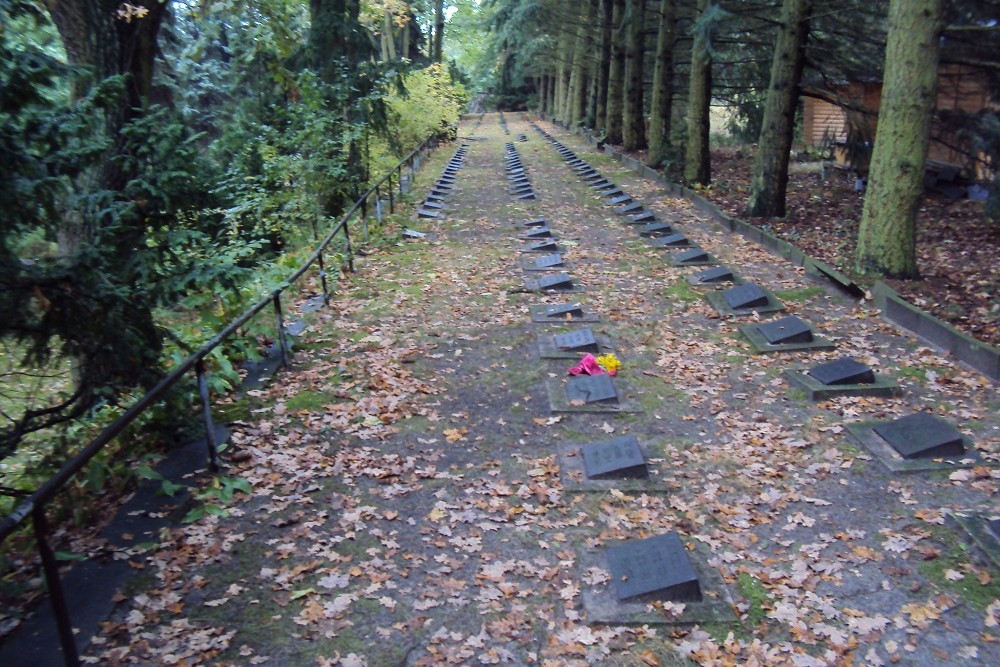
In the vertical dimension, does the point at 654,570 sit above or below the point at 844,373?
below

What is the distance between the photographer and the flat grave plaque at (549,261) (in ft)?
41.3

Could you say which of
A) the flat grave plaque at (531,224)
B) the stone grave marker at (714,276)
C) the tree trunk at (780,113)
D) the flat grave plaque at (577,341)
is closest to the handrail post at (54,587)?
the flat grave plaque at (577,341)

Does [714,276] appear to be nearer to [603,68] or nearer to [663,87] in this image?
[663,87]

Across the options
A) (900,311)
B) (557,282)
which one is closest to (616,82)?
(557,282)

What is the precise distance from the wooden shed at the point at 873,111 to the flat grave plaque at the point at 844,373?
751cm

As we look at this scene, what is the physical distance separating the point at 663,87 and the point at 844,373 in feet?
51.5

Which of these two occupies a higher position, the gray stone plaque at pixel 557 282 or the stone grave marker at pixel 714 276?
the stone grave marker at pixel 714 276

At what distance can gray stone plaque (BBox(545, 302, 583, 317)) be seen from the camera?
394 inches

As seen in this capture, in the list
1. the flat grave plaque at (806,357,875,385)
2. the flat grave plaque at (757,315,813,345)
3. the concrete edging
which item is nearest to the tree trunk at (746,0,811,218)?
the concrete edging

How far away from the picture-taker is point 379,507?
561 centimetres

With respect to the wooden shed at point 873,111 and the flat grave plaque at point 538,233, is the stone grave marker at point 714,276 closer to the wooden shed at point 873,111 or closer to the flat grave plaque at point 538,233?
the flat grave plaque at point 538,233

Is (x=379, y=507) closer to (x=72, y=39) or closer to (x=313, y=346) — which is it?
(x=313, y=346)

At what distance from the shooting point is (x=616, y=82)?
2877 cm

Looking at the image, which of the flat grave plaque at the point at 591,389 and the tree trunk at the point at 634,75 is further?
the tree trunk at the point at 634,75
